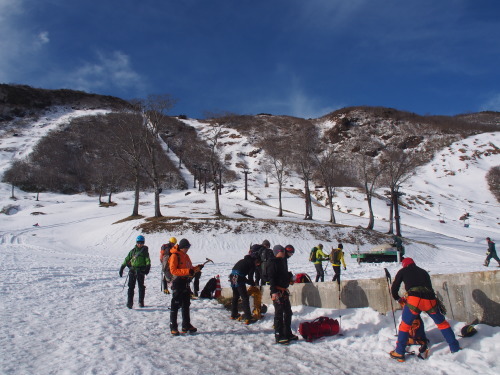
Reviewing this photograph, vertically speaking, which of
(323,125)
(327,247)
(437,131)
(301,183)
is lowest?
(327,247)

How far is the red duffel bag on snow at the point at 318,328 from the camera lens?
597 centimetres

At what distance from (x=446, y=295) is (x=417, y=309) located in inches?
60.7

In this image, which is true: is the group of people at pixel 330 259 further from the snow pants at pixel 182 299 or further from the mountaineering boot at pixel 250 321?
the snow pants at pixel 182 299

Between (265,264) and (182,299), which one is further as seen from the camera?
(182,299)

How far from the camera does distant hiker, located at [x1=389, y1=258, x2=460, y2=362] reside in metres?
4.87

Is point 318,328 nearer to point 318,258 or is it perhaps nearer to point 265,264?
point 265,264

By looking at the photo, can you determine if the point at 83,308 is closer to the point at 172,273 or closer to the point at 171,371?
the point at 172,273

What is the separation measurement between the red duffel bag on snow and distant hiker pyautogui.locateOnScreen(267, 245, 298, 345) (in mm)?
213

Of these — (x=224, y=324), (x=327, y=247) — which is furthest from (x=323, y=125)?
(x=224, y=324)

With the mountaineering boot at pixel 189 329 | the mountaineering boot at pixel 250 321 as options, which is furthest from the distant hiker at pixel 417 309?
the mountaineering boot at pixel 189 329

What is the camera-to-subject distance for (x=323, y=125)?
123 meters

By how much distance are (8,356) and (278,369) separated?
402cm

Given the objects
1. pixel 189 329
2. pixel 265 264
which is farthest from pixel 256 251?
pixel 189 329

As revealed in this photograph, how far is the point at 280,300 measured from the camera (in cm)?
609
